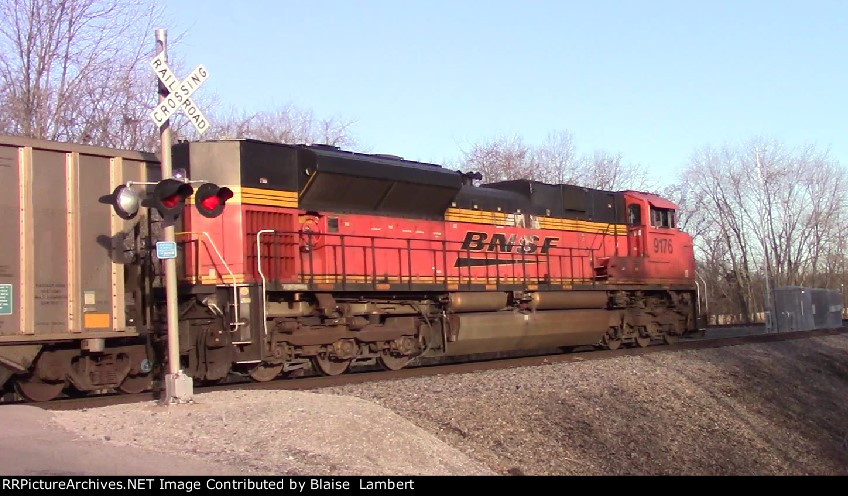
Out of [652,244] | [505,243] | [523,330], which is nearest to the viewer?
[523,330]

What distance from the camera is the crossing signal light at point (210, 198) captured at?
9406 millimetres

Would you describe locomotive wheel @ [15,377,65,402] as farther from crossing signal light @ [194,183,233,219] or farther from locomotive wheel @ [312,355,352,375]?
locomotive wheel @ [312,355,352,375]

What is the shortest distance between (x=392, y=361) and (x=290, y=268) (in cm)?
283

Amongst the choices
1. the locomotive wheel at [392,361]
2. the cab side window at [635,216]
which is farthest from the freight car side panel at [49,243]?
the cab side window at [635,216]

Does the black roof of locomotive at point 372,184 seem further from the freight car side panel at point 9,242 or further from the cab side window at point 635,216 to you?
the cab side window at point 635,216

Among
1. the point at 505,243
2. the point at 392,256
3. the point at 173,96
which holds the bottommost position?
the point at 392,256

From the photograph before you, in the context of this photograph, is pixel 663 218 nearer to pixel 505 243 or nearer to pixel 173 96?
pixel 505 243

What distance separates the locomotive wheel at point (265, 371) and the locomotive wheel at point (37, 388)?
112 inches

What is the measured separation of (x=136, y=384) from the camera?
38.8 feet

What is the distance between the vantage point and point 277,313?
42.1ft

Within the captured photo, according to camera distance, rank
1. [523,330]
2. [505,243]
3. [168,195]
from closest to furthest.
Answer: [168,195]
[523,330]
[505,243]

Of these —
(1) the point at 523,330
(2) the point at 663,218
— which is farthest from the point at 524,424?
(2) the point at 663,218

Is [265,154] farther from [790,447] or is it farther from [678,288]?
[678,288]
